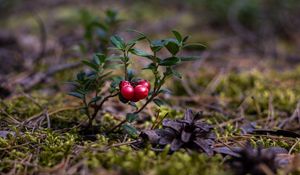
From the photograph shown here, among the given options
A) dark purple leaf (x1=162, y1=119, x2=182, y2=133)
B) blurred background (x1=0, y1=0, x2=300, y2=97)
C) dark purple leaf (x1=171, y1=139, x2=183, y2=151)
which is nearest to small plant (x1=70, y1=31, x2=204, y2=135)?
dark purple leaf (x1=162, y1=119, x2=182, y2=133)

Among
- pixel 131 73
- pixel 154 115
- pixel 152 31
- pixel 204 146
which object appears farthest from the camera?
pixel 152 31

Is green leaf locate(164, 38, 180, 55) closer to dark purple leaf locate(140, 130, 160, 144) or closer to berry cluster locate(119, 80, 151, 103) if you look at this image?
berry cluster locate(119, 80, 151, 103)

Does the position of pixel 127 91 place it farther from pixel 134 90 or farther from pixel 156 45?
pixel 156 45

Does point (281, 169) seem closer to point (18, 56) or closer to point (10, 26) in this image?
point (18, 56)

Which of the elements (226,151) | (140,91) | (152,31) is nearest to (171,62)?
(140,91)

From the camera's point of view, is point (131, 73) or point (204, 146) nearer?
point (204, 146)

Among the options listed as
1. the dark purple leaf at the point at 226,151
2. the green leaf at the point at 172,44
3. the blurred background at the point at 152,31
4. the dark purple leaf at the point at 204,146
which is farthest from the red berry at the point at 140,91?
the blurred background at the point at 152,31

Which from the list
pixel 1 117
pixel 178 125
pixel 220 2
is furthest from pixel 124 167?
pixel 220 2
